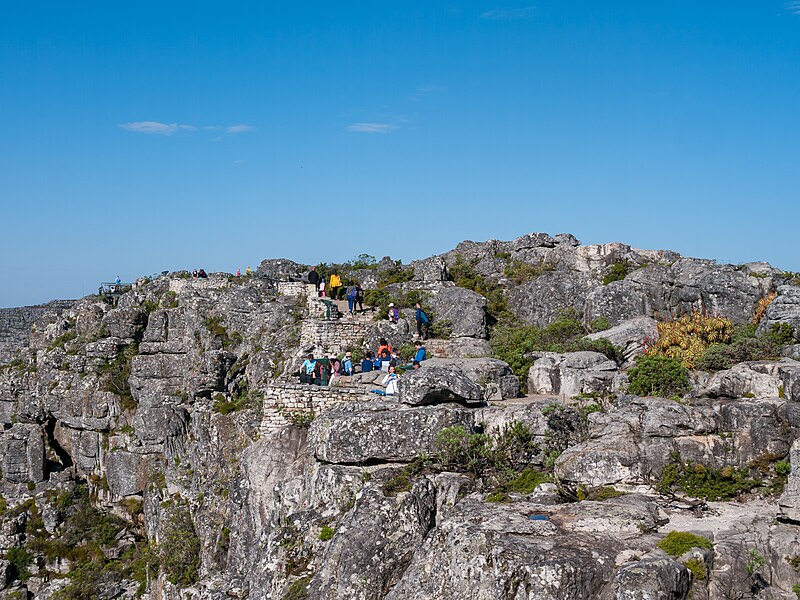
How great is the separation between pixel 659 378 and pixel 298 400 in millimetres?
9628

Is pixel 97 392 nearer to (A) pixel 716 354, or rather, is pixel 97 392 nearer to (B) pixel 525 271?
(B) pixel 525 271

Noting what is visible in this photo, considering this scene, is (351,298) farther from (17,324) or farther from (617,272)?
(17,324)

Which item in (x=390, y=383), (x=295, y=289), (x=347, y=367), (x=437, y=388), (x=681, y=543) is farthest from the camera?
(x=295, y=289)

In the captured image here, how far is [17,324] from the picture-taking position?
60.2 metres

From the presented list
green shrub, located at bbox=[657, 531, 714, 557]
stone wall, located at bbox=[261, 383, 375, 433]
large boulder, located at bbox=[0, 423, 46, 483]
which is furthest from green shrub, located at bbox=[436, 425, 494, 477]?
large boulder, located at bbox=[0, 423, 46, 483]

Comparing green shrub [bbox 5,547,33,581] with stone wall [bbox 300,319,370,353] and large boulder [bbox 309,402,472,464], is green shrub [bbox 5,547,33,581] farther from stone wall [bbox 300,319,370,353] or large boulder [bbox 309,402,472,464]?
large boulder [bbox 309,402,472,464]

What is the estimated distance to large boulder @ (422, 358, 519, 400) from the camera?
23.2 m

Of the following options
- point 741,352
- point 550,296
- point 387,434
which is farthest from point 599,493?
point 550,296

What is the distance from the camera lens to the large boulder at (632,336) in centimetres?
2608

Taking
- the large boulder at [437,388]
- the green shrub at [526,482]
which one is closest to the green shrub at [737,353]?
the large boulder at [437,388]

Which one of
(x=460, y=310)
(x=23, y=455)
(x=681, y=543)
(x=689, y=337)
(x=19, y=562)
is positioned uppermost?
(x=460, y=310)

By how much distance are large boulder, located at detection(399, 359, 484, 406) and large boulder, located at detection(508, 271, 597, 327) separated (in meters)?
12.3

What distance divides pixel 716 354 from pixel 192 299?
85.9 ft

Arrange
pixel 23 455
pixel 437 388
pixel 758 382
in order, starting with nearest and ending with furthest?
pixel 758 382, pixel 437 388, pixel 23 455
